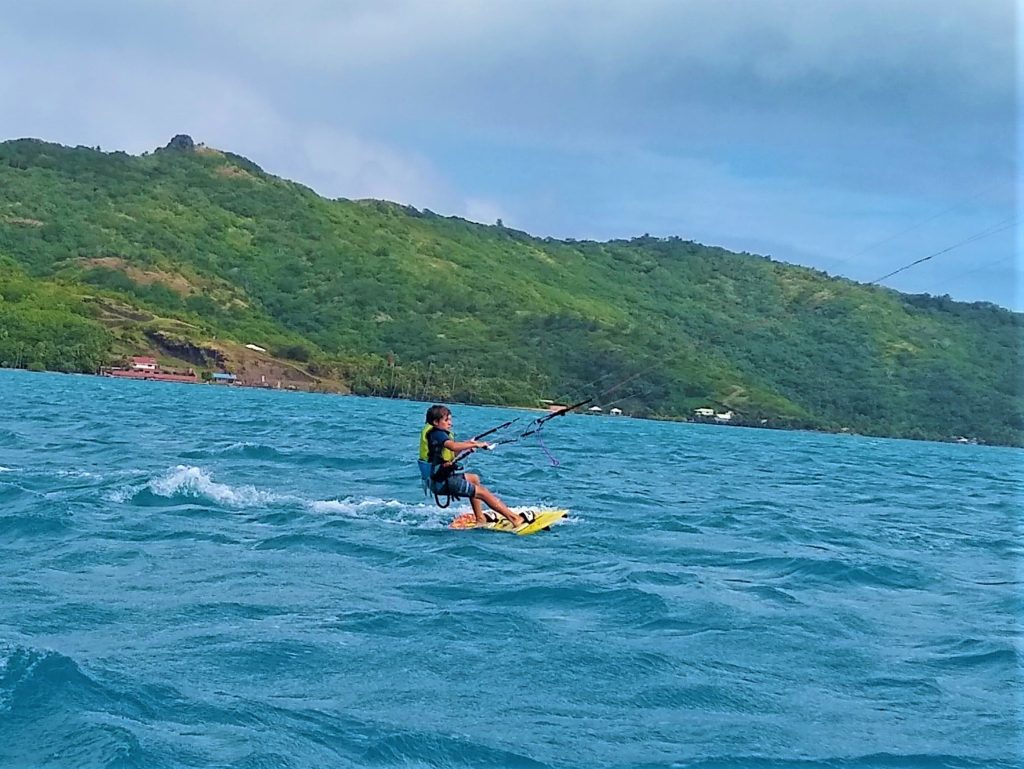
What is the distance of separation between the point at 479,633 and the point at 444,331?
155661mm

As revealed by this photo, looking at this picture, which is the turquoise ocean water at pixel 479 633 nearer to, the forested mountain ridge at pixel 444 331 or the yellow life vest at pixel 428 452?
the yellow life vest at pixel 428 452

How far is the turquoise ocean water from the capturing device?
7.74 m

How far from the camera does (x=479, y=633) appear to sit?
1049cm

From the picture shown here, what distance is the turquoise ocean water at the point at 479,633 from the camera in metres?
7.74

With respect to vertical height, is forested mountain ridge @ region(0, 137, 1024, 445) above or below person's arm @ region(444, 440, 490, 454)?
above

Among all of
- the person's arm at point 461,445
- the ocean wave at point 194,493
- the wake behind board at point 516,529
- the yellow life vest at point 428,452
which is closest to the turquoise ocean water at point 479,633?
the ocean wave at point 194,493

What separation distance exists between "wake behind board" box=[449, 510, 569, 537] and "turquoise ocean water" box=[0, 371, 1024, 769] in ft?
0.90

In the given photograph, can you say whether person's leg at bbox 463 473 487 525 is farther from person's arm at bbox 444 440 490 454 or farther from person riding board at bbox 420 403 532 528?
person's arm at bbox 444 440 490 454

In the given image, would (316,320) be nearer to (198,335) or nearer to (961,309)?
(198,335)

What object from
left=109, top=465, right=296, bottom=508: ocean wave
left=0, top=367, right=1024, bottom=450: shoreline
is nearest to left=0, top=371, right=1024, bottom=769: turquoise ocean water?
left=109, top=465, right=296, bottom=508: ocean wave

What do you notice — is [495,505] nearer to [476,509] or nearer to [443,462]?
[476,509]

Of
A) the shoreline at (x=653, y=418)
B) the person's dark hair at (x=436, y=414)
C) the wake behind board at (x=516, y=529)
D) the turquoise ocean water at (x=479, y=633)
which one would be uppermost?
the shoreline at (x=653, y=418)

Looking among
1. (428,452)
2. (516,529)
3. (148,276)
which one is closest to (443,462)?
(428,452)

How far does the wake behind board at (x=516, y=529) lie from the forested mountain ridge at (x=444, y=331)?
348 feet
